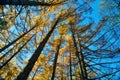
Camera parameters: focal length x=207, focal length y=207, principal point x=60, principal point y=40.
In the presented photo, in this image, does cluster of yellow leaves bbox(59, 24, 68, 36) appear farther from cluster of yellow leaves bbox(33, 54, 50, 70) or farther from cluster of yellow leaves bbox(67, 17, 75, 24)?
cluster of yellow leaves bbox(33, 54, 50, 70)

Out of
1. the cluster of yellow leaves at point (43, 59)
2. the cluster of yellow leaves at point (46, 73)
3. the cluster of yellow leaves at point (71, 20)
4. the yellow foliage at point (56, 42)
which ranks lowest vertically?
the cluster of yellow leaves at point (46, 73)

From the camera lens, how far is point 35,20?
11625 millimetres

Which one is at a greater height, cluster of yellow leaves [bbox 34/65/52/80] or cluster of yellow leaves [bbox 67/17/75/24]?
cluster of yellow leaves [bbox 67/17/75/24]

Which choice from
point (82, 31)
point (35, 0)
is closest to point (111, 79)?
point (35, 0)

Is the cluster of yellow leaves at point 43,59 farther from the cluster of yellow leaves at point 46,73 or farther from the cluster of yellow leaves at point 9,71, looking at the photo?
the cluster of yellow leaves at point 9,71

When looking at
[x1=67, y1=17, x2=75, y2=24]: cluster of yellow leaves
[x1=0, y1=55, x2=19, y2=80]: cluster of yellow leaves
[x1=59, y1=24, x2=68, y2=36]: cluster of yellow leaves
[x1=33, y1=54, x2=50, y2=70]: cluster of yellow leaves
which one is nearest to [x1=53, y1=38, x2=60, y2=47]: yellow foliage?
[x1=59, y1=24, x2=68, y2=36]: cluster of yellow leaves

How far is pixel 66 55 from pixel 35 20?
107 inches

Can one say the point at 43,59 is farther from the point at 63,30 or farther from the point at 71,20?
the point at 71,20

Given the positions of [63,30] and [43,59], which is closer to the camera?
[63,30]

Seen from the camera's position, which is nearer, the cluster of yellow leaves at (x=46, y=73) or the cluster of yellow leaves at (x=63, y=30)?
the cluster of yellow leaves at (x=63, y=30)

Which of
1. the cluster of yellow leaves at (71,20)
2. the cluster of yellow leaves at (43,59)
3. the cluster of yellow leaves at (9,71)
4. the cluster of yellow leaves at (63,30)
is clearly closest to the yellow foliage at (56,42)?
the cluster of yellow leaves at (63,30)

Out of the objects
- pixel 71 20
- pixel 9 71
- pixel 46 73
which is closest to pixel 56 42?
pixel 71 20

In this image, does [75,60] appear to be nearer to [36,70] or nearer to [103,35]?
[103,35]

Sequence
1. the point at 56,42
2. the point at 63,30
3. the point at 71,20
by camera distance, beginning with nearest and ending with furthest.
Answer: the point at 71,20 → the point at 63,30 → the point at 56,42
